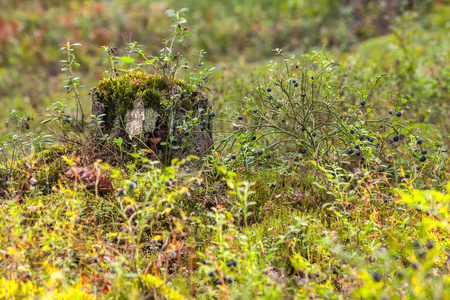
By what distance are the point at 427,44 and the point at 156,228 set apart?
30.7ft

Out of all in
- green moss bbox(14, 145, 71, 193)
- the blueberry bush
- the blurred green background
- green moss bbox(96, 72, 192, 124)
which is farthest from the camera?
the blurred green background

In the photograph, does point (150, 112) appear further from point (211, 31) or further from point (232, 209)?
point (211, 31)

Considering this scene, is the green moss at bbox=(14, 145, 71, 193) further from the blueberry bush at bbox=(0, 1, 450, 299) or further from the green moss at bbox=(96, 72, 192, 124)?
the green moss at bbox=(96, 72, 192, 124)

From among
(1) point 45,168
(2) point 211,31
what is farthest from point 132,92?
(2) point 211,31

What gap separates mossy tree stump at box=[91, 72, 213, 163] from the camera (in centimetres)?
340

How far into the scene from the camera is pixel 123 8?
15.4 metres

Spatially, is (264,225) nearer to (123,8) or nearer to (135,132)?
(135,132)

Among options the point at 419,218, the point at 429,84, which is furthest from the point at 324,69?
the point at 429,84

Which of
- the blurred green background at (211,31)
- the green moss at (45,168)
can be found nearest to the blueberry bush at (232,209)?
the green moss at (45,168)

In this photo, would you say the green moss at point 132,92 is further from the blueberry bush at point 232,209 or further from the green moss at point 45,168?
the green moss at point 45,168

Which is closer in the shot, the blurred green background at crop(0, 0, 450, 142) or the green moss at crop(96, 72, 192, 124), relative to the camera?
the green moss at crop(96, 72, 192, 124)

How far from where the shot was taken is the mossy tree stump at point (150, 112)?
3.40m

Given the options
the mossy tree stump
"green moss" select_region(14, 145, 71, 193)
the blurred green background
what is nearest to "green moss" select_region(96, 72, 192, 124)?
the mossy tree stump

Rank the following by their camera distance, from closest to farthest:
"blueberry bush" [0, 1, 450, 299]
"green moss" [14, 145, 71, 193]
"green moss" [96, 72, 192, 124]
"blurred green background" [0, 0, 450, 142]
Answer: "blueberry bush" [0, 1, 450, 299], "green moss" [14, 145, 71, 193], "green moss" [96, 72, 192, 124], "blurred green background" [0, 0, 450, 142]
